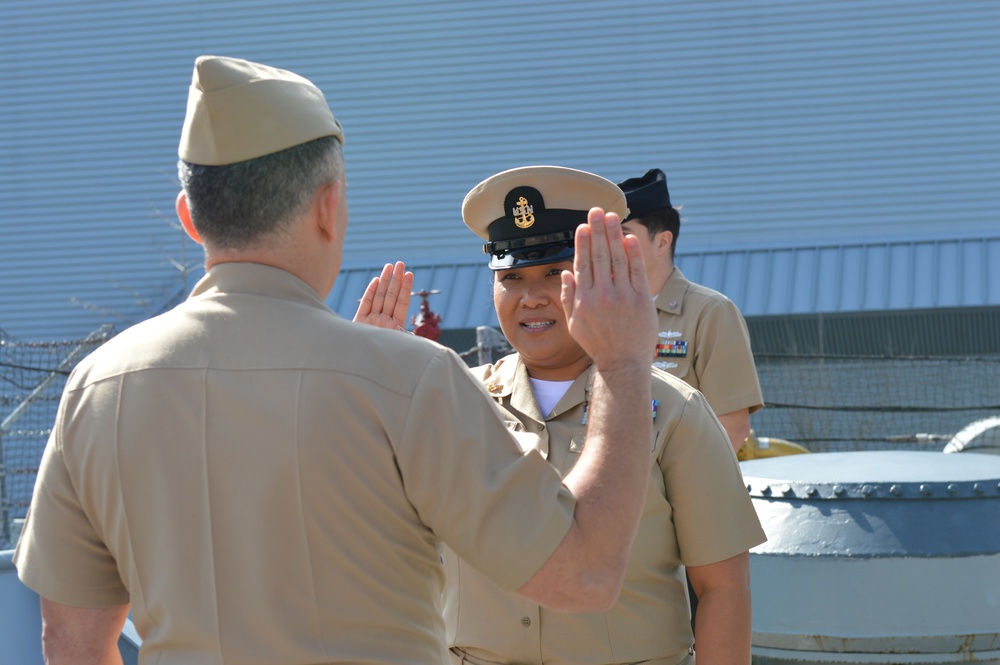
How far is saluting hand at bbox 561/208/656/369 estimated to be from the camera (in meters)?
1.72

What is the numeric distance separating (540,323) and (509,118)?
47.1 feet

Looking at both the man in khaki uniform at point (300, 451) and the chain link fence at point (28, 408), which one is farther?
the chain link fence at point (28, 408)

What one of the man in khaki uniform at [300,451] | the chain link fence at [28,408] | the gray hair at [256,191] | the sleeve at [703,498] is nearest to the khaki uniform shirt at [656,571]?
the sleeve at [703,498]

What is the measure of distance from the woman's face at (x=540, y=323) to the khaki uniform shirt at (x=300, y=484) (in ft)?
3.42

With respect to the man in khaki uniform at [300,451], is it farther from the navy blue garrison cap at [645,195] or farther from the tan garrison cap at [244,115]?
the navy blue garrison cap at [645,195]

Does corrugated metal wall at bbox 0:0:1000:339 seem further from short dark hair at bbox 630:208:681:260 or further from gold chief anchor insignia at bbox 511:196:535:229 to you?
gold chief anchor insignia at bbox 511:196:535:229

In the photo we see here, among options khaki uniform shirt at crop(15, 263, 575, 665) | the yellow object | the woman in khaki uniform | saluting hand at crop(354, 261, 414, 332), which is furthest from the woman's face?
the yellow object

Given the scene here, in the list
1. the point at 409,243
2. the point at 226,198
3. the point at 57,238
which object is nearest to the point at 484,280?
the point at 409,243

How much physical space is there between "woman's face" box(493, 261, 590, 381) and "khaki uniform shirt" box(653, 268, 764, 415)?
1424 millimetres

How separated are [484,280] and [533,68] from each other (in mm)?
3075

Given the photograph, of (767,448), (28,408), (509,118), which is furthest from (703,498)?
(509,118)

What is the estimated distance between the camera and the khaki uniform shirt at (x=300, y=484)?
162 centimetres

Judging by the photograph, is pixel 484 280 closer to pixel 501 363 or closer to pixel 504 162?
pixel 504 162

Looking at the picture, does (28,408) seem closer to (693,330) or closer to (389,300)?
(693,330)
